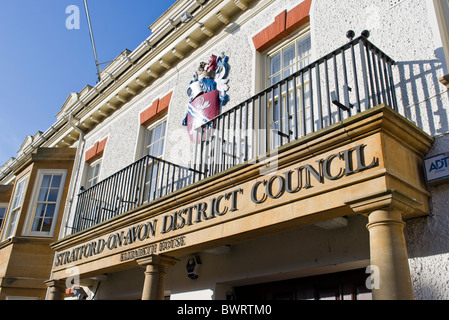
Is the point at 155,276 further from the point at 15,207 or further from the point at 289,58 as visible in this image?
the point at 15,207

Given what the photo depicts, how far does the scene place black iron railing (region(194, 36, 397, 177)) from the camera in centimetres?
426

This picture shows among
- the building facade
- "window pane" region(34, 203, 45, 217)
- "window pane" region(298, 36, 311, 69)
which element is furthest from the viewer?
"window pane" region(34, 203, 45, 217)

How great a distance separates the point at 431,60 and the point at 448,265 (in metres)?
2.05

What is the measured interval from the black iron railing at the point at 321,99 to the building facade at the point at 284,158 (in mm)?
27

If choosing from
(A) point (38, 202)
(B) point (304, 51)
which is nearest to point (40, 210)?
(A) point (38, 202)

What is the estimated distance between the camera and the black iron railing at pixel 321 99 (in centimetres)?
426

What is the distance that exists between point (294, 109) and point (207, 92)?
7.81 feet

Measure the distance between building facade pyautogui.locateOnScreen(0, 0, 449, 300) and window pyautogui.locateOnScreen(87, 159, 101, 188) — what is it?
3.61ft

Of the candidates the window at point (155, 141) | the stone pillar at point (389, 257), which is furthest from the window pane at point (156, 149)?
the stone pillar at point (389, 257)

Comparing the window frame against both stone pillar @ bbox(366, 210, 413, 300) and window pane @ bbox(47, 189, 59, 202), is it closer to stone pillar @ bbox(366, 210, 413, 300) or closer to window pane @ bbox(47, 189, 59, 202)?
stone pillar @ bbox(366, 210, 413, 300)

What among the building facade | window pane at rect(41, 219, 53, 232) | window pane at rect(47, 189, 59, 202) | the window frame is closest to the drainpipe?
window pane at rect(47, 189, 59, 202)

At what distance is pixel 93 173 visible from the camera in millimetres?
10664

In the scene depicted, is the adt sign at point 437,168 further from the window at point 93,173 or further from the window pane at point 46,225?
the window pane at point 46,225

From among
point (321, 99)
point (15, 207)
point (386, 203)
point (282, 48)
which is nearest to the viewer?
point (386, 203)
